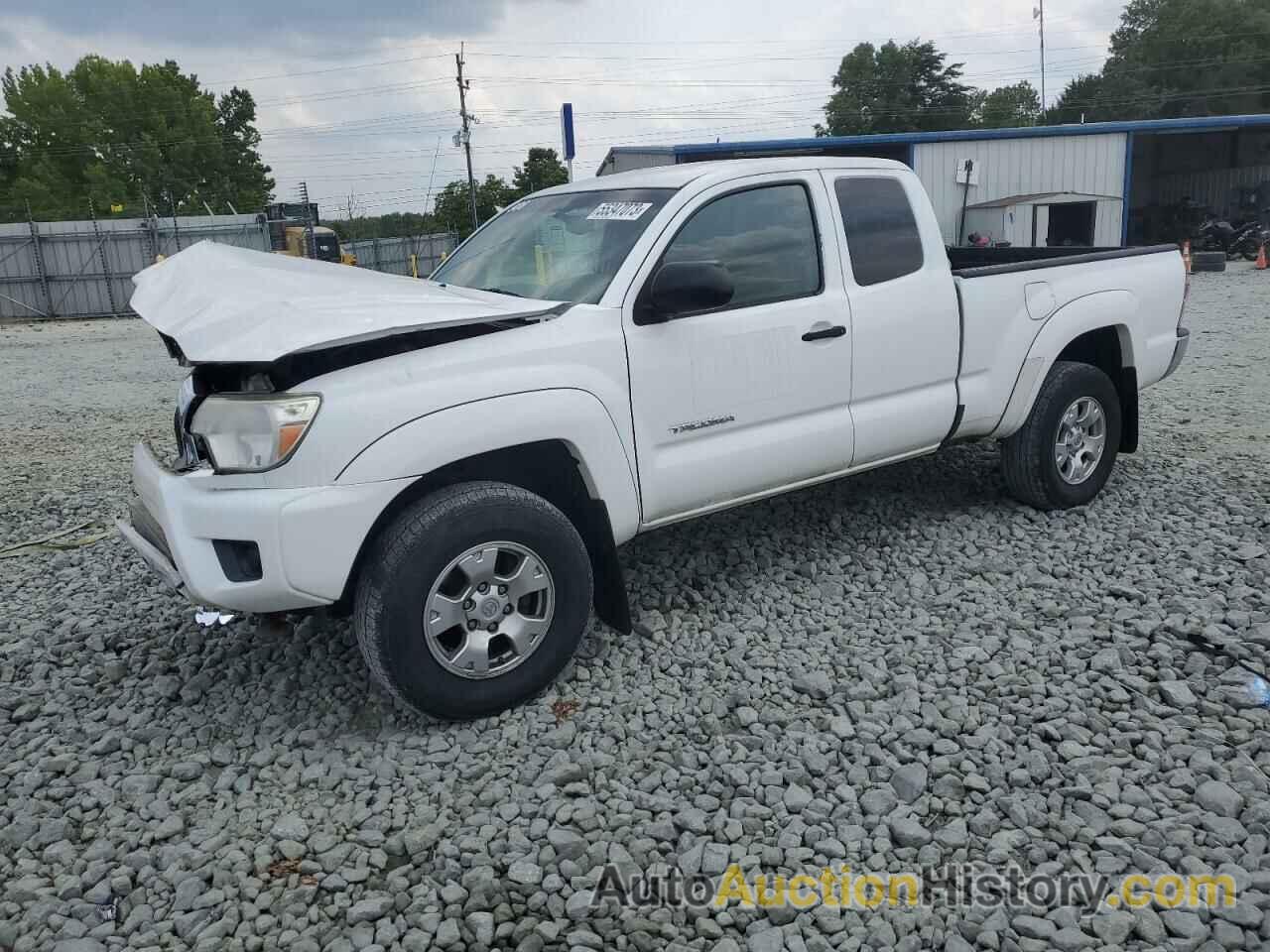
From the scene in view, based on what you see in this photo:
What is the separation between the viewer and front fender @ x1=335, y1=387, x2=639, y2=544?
10.8 feet

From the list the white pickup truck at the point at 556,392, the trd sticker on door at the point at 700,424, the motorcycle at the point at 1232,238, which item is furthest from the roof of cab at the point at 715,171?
the motorcycle at the point at 1232,238

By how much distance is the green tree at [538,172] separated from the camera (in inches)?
1738

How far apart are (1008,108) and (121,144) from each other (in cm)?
6765

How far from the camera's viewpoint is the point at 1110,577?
15.1ft

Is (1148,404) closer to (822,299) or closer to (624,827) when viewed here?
(822,299)

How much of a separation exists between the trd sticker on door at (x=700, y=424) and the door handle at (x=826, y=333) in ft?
1.75

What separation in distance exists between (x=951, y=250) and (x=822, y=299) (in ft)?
8.78

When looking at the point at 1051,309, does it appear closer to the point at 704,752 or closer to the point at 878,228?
the point at 878,228

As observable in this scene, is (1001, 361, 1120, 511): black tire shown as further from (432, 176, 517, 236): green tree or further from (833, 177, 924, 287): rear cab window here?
(432, 176, 517, 236): green tree

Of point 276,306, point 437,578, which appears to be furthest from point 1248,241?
point 276,306

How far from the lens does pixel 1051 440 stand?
5309 millimetres

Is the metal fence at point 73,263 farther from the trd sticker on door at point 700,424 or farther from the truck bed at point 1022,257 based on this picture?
the trd sticker on door at point 700,424

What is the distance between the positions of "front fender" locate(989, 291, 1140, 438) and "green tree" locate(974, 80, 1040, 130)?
77.7 metres

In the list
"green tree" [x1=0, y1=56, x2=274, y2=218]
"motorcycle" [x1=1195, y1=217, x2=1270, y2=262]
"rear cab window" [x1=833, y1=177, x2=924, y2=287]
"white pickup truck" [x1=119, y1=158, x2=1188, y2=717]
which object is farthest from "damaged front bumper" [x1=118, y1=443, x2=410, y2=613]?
"green tree" [x1=0, y1=56, x2=274, y2=218]
